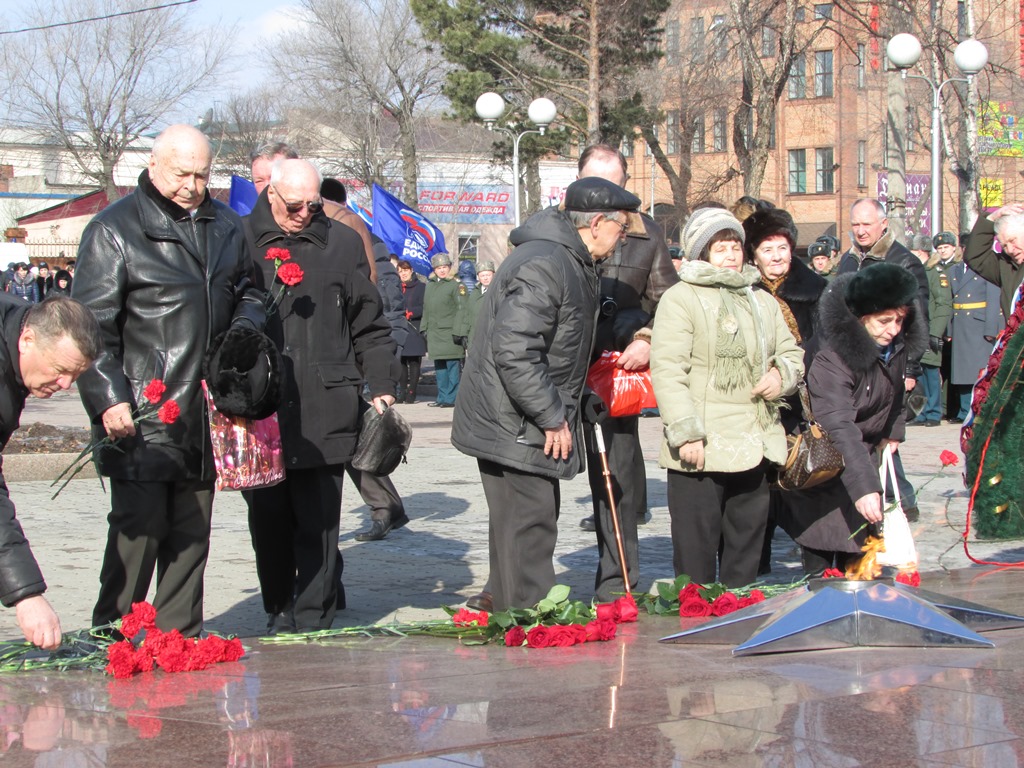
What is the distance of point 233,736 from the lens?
12.3 ft

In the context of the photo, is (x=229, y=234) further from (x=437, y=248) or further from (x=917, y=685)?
(x=437, y=248)

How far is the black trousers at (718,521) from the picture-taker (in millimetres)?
5926

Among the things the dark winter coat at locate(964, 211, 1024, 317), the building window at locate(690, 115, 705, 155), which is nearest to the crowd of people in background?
the dark winter coat at locate(964, 211, 1024, 317)

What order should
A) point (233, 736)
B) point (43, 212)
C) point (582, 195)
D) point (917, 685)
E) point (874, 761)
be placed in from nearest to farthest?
point (874, 761), point (233, 736), point (917, 685), point (582, 195), point (43, 212)

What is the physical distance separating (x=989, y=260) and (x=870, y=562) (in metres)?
2.97

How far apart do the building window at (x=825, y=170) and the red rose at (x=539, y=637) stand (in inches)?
2284

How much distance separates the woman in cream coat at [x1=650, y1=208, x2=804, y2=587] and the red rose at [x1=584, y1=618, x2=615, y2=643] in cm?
87

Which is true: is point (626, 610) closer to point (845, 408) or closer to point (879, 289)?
point (845, 408)

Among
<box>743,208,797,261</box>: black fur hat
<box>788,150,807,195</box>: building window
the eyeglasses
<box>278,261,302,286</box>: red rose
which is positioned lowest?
<box>278,261,302,286</box>: red rose

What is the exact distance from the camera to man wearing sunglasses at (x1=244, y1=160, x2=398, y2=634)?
19.9 feet

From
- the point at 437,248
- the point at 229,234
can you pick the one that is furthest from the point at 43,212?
the point at 229,234

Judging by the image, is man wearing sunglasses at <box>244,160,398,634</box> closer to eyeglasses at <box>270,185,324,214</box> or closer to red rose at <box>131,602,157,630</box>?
eyeglasses at <box>270,185,324,214</box>

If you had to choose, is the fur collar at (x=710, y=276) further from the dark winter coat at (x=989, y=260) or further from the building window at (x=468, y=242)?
the building window at (x=468, y=242)

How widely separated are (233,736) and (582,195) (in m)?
2.74
